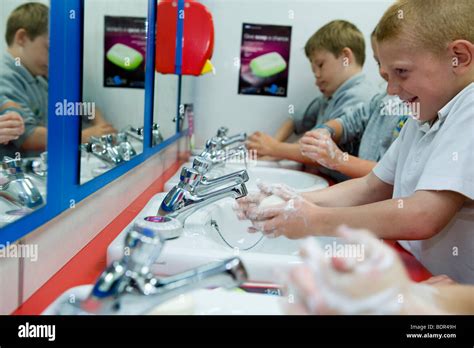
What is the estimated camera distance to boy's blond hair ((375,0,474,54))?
76 centimetres

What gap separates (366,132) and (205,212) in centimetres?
80

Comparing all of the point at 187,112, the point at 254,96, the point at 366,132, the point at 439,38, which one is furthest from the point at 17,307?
the point at 254,96

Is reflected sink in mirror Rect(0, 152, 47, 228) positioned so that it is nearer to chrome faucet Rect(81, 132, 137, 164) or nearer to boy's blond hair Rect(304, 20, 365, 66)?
chrome faucet Rect(81, 132, 137, 164)

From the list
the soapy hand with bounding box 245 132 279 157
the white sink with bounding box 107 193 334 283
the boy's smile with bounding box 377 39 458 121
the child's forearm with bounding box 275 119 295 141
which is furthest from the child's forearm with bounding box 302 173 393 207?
the child's forearm with bounding box 275 119 295 141

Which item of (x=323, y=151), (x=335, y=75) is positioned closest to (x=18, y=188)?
(x=323, y=151)

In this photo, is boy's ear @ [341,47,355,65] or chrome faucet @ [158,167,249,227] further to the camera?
boy's ear @ [341,47,355,65]

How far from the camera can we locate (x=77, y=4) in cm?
71

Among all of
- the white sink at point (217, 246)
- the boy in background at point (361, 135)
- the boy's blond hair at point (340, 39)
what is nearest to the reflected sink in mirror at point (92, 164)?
the white sink at point (217, 246)

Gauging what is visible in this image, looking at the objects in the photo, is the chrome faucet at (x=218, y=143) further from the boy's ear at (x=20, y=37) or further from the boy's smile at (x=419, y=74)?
the boy's ear at (x=20, y=37)

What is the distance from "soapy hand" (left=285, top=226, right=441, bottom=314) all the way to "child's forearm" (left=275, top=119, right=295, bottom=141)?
165 cm
